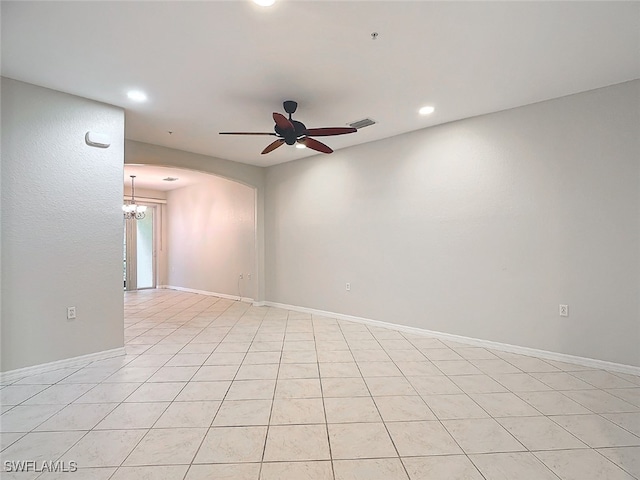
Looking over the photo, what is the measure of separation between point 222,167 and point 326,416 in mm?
4743

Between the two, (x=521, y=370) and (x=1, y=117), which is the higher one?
(x=1, y=117)

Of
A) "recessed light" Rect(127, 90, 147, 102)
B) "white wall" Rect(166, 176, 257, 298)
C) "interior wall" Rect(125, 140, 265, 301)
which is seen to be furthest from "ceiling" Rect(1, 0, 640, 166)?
"white wall" Rect(166, 176, 257, 298)

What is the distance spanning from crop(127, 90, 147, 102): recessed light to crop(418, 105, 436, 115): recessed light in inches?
121

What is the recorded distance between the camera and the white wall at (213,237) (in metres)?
6.85

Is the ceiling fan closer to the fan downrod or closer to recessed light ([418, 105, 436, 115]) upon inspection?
the fan downrod

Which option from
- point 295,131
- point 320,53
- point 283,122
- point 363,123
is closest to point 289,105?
point 295,131

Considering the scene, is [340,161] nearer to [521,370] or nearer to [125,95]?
[125,95]

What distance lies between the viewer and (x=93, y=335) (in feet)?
11.1

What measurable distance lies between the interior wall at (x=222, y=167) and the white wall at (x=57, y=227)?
46.7 inches

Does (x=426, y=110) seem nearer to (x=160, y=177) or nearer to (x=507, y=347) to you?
(x=507, y=347)

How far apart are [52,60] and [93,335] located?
268 centimetres

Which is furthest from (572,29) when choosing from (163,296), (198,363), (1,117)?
(163,296)

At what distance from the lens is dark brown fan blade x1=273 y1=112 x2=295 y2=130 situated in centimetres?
285

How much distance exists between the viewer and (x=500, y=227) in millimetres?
3703
